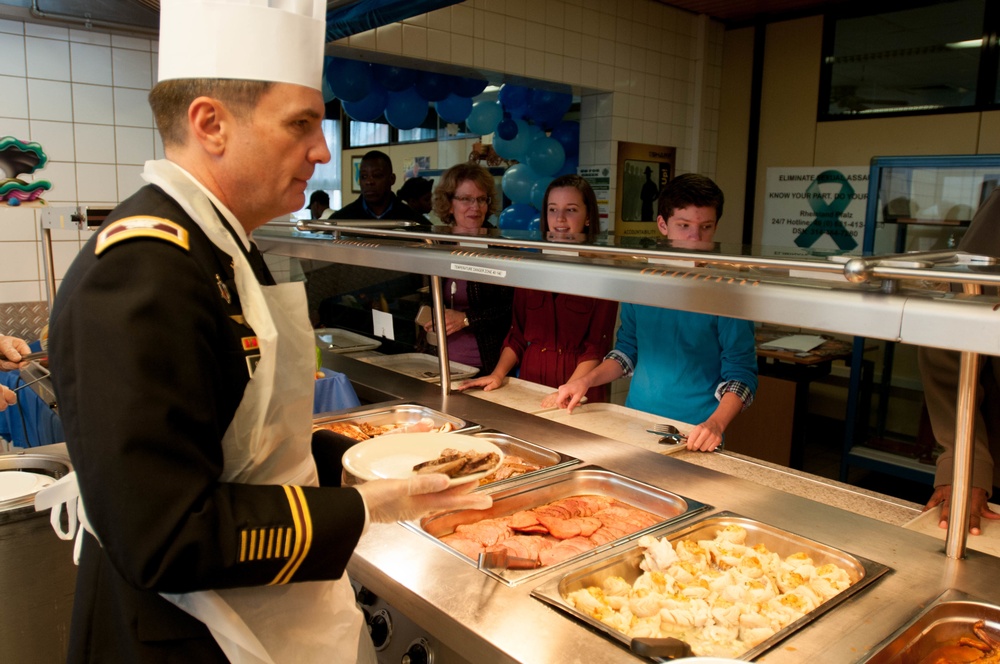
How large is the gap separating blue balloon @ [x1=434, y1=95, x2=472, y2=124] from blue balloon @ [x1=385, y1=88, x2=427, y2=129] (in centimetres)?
18

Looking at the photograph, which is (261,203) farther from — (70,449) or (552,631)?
(552,631)

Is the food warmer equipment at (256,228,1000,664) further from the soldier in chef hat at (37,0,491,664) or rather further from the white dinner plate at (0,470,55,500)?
the white dinner plate at (0,470,55,500)

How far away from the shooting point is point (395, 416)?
7.82 ft

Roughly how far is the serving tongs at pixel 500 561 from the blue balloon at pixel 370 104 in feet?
13.2

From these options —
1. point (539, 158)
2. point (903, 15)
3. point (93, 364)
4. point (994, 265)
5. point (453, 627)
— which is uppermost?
point (903, 15)

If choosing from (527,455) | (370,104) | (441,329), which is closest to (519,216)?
(370,104)

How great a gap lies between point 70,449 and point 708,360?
2.09 metres

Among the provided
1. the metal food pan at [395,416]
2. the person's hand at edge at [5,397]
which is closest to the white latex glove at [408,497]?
the metal food pan at [395,416]

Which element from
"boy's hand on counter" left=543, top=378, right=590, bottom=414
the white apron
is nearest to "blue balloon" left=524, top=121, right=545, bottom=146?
"boy's hand on counter" left=543, top=378, right=590, bottom=414

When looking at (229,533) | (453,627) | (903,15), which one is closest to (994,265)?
(453,627)

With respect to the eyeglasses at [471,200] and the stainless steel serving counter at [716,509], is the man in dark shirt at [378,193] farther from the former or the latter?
the stainless steel serving counter at [716,509]

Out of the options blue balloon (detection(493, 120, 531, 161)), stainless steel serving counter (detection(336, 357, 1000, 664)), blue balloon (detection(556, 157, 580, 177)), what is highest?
blue balloon (detection(493, 120, 531, 161))

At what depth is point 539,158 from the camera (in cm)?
546

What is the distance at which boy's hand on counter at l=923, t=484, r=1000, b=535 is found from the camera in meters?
1.59
